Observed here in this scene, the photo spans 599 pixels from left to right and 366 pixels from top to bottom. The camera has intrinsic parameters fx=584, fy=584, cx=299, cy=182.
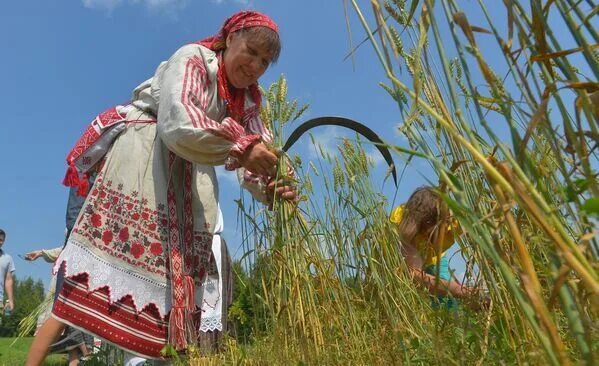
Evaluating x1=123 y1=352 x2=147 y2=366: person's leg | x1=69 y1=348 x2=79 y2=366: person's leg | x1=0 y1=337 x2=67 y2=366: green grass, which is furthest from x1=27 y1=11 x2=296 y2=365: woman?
x1=69 y1=348 x2=79 y2=366: person's leg

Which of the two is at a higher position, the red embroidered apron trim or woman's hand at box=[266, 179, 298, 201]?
woman's hand at box=[266, 179, 298, 201]

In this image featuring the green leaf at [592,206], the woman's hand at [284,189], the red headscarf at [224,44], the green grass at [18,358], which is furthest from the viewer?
the green grass at [18,358]

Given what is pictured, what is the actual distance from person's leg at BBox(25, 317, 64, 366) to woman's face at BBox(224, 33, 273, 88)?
0.98m

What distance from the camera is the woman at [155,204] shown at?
1.81 metres

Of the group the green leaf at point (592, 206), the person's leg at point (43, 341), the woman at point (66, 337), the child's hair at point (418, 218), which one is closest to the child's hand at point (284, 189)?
the person's leg at point (43, 341)

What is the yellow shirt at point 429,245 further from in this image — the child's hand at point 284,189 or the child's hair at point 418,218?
the child's hand at point 284,189

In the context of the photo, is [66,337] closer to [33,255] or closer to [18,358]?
[33,255]

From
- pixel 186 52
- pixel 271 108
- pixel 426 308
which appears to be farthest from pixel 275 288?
pixel 186 52

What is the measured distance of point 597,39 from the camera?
20.2 inches

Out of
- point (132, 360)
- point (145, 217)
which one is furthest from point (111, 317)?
point (132, 360)

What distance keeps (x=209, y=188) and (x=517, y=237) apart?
172 centimetres

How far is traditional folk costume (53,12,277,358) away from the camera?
71.3 inches

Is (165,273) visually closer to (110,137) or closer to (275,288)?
(110,137)

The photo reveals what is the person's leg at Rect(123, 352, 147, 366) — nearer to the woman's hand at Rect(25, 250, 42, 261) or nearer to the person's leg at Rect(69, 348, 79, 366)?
the person's leg at Rect(69, 348, 79, 366)
